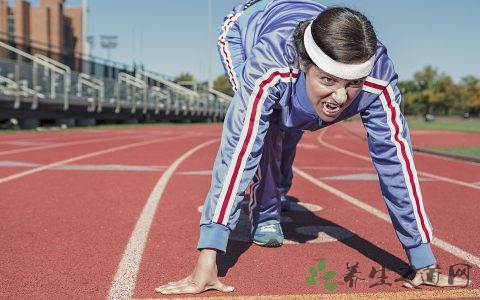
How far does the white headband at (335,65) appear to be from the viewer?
97.9 inches

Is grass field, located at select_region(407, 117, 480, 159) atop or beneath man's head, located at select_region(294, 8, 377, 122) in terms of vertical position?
beneath

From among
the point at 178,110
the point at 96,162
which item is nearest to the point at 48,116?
the point at 96,162

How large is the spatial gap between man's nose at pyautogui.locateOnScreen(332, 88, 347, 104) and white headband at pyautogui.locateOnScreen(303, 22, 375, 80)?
0.24ft

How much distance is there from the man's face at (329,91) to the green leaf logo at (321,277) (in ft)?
2.97

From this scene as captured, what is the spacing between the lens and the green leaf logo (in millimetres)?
2885

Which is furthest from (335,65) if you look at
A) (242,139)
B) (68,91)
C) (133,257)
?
(68,91)

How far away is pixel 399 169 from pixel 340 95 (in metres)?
0.62

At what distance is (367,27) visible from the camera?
2.52 meters

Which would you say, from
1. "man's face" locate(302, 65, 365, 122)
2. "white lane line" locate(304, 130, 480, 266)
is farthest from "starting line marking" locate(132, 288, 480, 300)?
"man's face" locate(302, 65, 365, 122)

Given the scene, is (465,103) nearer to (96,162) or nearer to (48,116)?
(48,116)

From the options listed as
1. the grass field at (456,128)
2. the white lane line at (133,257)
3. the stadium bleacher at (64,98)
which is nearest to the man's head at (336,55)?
the white lane line at (133,257)

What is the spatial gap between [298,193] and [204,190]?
112 centimetres

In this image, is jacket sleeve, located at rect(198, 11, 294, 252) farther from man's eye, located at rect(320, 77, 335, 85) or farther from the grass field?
the grass field

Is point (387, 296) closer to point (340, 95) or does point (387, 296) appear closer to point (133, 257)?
point (340, 95)
